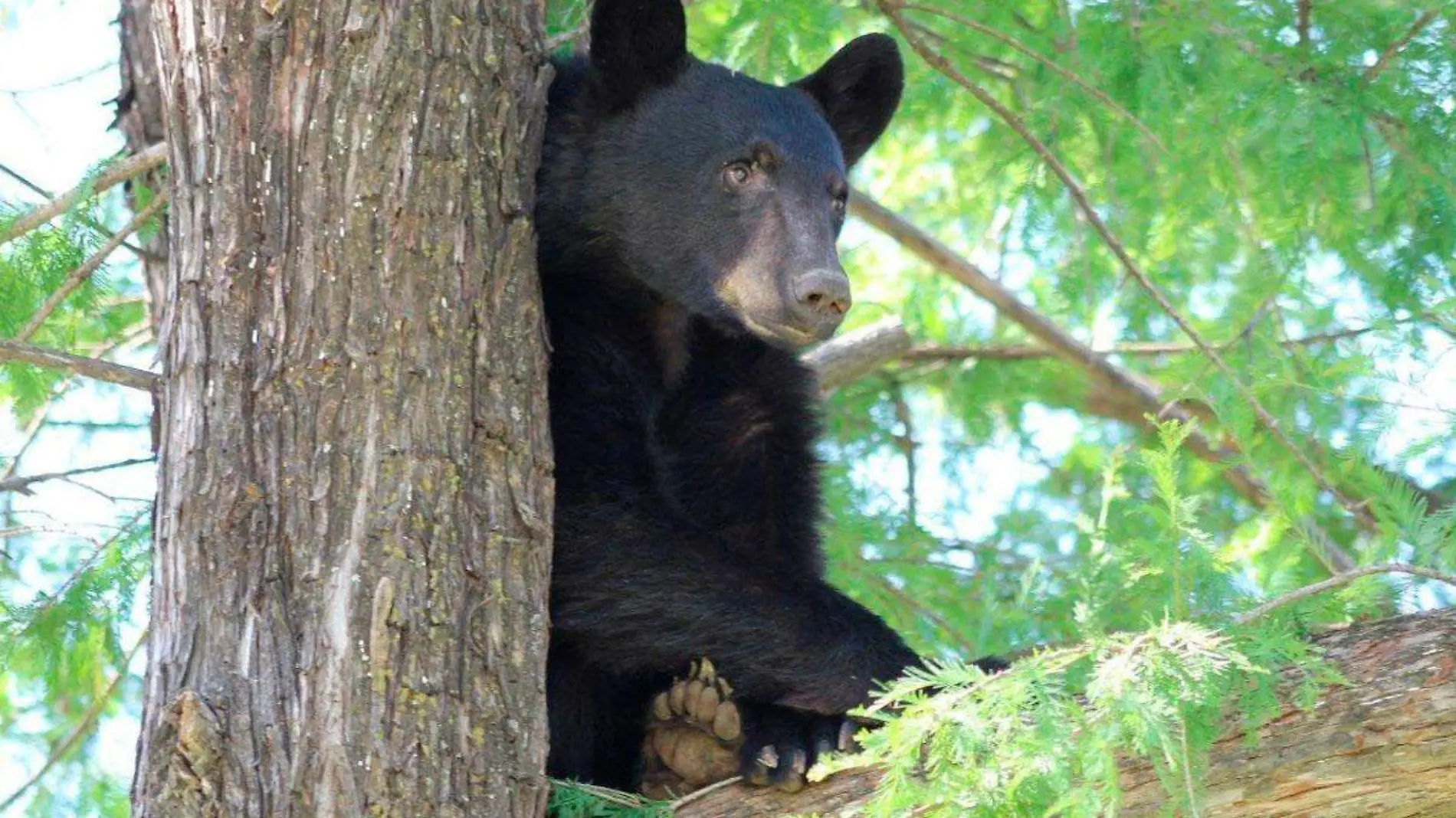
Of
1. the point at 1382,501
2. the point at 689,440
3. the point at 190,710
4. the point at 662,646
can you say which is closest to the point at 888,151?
the point at 689,440

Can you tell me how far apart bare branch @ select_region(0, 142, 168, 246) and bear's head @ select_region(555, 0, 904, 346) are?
4.29 feet

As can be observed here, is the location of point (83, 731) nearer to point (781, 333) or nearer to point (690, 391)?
point (690, 391)

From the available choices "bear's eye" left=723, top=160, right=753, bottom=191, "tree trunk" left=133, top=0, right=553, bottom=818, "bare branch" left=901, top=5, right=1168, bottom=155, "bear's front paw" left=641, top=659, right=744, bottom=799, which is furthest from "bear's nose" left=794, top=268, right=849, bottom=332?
"bare branch" left=901, top=5, right=1168, bottom=155

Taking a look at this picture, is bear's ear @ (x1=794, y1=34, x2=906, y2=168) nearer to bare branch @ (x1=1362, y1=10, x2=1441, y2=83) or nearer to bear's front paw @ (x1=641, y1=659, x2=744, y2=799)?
bare branch @ (x1=1362, y1=10, x2=1441, y2=83)

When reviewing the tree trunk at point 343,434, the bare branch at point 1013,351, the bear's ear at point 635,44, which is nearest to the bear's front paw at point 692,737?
the tree trunk at point 343,434

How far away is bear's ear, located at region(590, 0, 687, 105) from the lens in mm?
5332

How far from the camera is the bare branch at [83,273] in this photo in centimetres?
475

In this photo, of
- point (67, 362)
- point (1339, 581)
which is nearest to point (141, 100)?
point (67, 362)

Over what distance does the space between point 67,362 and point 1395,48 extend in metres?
4.18

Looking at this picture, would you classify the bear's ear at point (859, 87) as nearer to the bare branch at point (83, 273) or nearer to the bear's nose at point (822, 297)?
the bear's nose at point (822, 297)

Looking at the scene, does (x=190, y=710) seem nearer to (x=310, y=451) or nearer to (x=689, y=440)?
(x=310, y=451)

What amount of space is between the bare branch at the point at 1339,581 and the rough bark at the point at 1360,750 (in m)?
0.20

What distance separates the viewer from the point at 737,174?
5.33 m

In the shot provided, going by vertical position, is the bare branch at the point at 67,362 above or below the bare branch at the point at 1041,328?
below
